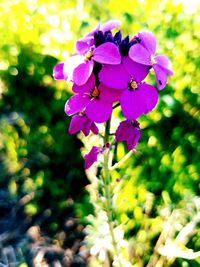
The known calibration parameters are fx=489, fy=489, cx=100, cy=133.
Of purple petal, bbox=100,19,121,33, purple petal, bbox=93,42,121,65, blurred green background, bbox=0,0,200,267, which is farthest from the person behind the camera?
blurred green background, bbox=0,0,200,267

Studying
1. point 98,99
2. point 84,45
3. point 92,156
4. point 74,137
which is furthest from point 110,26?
point 74,137

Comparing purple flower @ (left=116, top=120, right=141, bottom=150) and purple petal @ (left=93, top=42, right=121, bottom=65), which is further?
purple flower @ (left=116, top=120, right=141, bottom=150)

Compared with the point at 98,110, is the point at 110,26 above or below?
above

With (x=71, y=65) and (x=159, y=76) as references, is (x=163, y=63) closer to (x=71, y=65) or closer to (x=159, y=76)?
(x=159, y=76)

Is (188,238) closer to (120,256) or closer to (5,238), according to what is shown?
(120,256)

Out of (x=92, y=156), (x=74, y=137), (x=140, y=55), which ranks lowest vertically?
(x=74, y=137)

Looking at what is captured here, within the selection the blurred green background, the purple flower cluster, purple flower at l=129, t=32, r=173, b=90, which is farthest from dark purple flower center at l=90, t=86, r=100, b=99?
the blurred green background

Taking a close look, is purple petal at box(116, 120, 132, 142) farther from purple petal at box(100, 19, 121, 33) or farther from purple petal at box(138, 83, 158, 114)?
purple petal at box(100, 19, 121, 33)

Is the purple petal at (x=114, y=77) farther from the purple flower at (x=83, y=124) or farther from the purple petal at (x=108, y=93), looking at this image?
the purple flower at (x=83, y=124)
